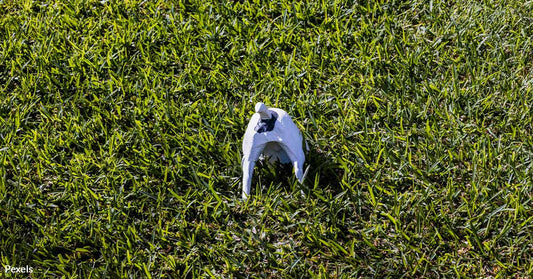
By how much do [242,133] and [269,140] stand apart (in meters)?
0.52

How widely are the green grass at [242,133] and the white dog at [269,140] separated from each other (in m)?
0.13

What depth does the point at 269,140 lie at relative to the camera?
3.79 metres

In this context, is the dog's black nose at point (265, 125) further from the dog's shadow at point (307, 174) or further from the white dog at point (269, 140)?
the dog's shadow at point (307, 174)

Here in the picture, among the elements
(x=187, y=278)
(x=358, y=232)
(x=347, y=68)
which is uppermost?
(x=347, y=68)

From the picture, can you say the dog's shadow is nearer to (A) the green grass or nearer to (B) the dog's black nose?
(A) the green grass

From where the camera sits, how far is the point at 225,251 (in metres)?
3.76

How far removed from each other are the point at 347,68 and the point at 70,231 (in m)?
1.84

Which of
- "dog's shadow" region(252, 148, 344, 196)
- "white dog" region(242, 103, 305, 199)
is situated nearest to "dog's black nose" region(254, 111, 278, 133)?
"white dog" region(242, 103, 305, 199)

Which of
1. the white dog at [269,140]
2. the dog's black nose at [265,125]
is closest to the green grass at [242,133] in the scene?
the white dog at [269,140]

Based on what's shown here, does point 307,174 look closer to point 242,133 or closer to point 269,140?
point 269,140

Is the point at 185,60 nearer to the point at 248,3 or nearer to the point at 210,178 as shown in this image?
the point at 248,3

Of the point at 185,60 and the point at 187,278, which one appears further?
the point at 185,60

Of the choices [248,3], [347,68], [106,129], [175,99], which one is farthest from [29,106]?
[347,68]

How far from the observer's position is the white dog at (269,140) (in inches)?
149
